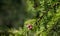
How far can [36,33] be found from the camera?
1.24 m

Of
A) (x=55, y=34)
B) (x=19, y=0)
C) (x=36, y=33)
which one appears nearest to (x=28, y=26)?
(x=36, y=33)

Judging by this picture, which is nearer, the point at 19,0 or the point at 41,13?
the point at 41,13

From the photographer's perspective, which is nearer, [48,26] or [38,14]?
[48,26]

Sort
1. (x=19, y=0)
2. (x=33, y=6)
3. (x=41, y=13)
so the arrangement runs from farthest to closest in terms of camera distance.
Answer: (x=19, y=0), (x=33, y=6), (x=41, y=13)

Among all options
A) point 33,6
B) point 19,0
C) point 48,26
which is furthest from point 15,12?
point 48,26

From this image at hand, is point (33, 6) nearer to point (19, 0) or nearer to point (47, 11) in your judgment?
point (47, 11)

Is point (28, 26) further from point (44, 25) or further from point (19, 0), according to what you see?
point (19, 0)

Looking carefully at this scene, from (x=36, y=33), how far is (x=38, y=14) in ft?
0.53

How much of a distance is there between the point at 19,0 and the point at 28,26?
2.83 metres

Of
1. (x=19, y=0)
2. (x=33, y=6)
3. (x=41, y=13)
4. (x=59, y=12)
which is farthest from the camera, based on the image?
(x=19, y=0)

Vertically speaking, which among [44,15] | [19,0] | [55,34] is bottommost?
[55,34]

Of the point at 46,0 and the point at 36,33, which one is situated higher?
the point at 46,0

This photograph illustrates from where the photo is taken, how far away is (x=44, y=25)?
1233 mm

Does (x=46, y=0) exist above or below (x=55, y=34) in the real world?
above
